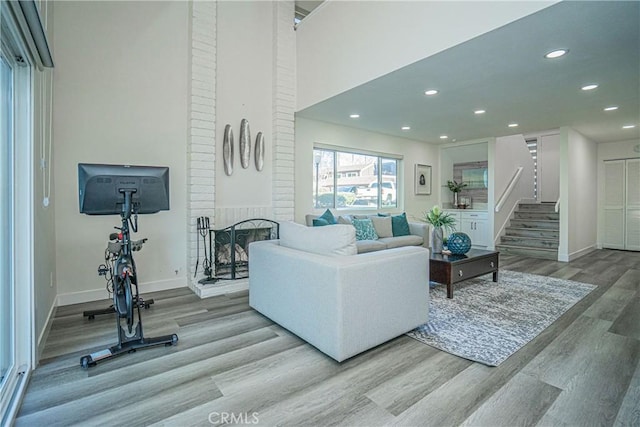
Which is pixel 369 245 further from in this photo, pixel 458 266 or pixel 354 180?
pixel 354 180

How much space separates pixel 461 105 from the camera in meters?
4.61

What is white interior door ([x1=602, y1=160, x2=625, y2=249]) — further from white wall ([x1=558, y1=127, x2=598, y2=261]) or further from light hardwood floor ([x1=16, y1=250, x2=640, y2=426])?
light hardwood floor ([x1=16, y1=250, x2=640, y2=426])

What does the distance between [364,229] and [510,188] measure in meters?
4.50

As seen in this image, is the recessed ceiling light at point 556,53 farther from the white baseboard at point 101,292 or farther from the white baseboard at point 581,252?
the white baseboard at point 101,292

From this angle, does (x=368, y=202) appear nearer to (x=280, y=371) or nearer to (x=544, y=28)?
(x=544, y=28)

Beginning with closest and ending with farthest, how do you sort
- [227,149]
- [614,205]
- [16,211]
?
[16,211] → [227,149] → [614,205]

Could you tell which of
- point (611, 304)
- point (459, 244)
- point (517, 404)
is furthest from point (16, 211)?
point (611, 304)

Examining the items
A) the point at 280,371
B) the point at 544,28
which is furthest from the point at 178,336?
the point at 544,28

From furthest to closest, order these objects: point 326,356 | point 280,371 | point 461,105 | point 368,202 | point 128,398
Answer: point 368,202
point 461,105
point 326,356
point 280,371
point 128,398

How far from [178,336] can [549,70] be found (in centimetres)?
440

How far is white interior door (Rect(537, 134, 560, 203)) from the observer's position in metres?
8.98

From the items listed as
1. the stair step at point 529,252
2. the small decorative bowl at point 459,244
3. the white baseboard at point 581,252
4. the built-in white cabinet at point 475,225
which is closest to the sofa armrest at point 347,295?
the small decorative bowl at point 459,244

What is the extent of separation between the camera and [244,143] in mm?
4586

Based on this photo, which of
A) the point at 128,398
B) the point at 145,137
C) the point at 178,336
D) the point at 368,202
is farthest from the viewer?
the point at 368,202
